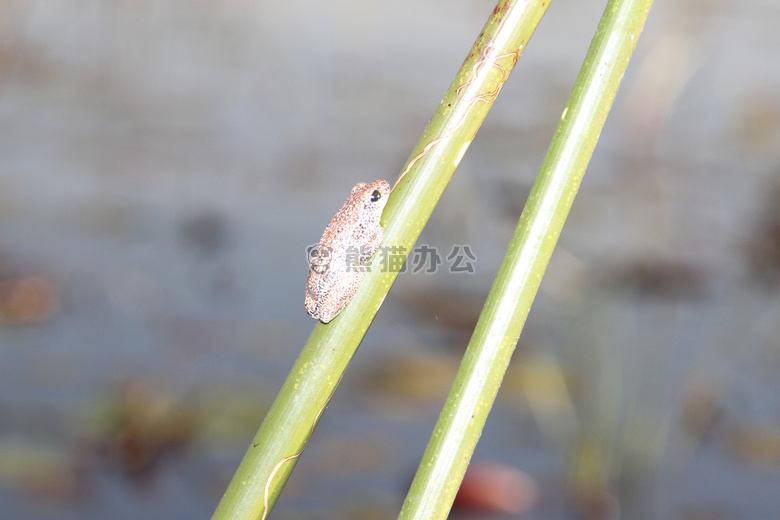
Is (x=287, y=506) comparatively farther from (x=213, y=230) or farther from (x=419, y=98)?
(x=419, y=98)

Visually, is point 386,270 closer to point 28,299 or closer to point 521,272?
point 521,272

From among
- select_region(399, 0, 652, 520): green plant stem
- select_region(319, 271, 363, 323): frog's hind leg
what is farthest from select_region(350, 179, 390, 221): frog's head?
select_region(399, 0, 652, 520): green plant stem

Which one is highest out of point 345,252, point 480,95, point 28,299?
point 480,95

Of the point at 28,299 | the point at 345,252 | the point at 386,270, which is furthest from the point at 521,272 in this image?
the point at 28,299

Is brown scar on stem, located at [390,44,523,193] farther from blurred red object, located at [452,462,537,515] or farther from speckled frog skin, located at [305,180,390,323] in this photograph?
blurred red object, located at [452,462,537,515]

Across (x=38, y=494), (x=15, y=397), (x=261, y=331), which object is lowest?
(x=38, y=494)

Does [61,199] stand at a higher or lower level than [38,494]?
higher

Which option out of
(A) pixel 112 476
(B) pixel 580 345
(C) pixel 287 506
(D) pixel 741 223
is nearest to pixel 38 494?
(A) pixel 112 476
